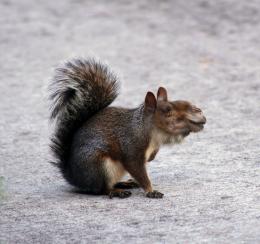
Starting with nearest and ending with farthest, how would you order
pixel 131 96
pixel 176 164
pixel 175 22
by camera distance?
pixel 176 164, pixel 131 96, pixel 175 22

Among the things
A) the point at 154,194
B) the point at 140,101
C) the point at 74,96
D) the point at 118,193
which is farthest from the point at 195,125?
the point at 140,101

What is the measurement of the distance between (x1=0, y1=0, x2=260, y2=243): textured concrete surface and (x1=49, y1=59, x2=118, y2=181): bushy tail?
0.22 meters

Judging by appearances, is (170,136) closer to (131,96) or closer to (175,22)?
(131,96)

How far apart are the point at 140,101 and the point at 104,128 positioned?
123 inches

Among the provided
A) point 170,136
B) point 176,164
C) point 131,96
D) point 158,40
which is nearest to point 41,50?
point 158,40

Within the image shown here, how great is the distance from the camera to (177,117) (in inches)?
212

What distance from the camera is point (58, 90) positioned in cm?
562

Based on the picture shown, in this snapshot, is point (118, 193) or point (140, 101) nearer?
point (118, 193)

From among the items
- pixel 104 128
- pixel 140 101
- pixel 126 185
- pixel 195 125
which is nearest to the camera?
pixel 195 125

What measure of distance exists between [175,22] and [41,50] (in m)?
2.16

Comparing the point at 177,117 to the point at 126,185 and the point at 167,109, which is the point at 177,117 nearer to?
the point at 167,109

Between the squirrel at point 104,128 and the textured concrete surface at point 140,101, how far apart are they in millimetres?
163

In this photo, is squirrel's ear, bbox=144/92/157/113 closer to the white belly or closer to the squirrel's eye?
the squirrel's eye

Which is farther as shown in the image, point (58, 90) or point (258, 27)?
point (258, 27)
